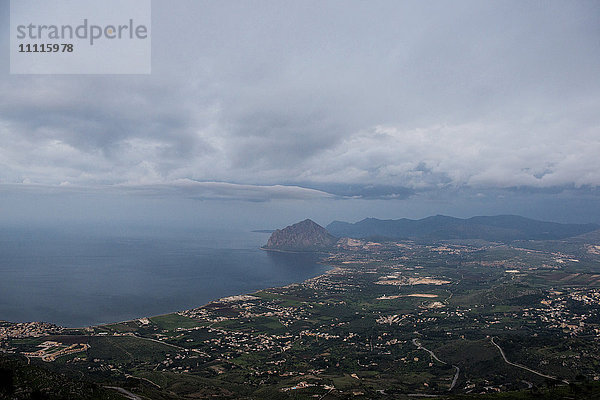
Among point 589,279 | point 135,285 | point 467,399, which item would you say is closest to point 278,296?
point 135,285

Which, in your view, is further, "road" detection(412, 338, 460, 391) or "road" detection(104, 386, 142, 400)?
"road" detection(412, 338, 460, 391)

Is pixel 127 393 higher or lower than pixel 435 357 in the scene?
higher

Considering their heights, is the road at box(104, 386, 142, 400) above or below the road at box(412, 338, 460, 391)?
above

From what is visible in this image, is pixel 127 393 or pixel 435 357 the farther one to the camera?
pixel 435 357

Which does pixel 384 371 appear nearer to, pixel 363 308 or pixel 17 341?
pixel 363 308

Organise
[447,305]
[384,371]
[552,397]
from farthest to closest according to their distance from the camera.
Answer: [447,305] < [384,371] < [552,397]

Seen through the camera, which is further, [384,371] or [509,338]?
[509,338]

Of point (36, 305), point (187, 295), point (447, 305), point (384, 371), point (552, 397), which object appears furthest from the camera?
point (187, 295)

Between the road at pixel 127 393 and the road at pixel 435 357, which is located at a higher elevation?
the road at pixel 127 393

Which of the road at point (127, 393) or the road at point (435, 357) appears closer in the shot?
the road at point (127, 393)

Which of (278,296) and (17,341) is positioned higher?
(17,341)
